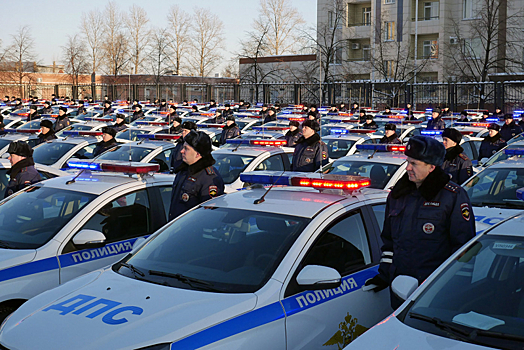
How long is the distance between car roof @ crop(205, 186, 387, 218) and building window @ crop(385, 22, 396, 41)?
160ft

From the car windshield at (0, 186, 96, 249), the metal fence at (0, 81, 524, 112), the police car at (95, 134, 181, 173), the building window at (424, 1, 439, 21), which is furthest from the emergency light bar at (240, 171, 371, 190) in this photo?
the building window at (424, 1, 439, 21)

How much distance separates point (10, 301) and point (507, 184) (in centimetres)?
550

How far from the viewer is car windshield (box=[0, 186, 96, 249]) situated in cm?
540

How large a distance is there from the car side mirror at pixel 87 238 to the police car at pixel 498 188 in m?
3.88

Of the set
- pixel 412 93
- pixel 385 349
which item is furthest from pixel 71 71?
pixel 385 349

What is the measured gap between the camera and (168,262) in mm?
4309

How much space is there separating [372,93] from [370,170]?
3085 centimetres

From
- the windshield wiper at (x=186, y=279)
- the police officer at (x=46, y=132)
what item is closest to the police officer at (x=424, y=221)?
the windshield wiper at (x=186, y=279)

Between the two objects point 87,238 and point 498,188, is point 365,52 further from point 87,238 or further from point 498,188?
point 87,238

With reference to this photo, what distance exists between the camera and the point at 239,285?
12.7ft

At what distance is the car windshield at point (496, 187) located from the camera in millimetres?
7242

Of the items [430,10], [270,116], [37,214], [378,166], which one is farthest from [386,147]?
[430,10]

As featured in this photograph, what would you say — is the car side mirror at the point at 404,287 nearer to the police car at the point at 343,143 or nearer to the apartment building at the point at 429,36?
the police car at the point at 343,143

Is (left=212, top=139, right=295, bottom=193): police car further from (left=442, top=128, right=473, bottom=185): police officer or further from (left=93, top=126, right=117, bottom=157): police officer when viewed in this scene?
(left=93, top=126, right=117, bottom=157): police officer
